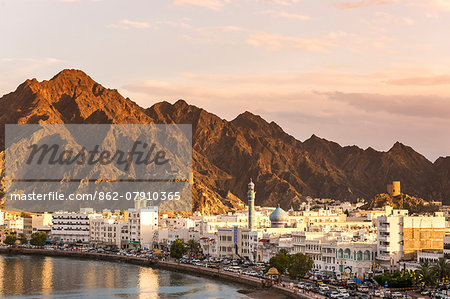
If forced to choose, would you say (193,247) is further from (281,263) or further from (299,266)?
(299,266)

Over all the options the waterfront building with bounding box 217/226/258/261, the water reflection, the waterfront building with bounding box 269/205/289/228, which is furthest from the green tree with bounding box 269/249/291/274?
the waterfront building with bounding box 269/205/289/228

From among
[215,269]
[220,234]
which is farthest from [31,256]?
[215,269]

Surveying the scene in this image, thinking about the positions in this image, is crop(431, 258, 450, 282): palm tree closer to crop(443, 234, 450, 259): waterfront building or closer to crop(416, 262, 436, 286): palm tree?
crop(416, 262, 436, 286): palm tree

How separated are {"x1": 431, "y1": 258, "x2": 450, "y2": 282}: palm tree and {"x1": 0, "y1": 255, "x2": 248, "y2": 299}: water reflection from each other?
94.2ft

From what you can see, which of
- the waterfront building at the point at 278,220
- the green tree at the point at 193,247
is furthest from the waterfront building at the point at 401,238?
the green tree at the point at 193,247

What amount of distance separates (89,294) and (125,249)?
80488mm

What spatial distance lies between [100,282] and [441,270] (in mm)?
62172

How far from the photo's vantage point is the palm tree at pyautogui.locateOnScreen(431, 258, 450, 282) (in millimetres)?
97312

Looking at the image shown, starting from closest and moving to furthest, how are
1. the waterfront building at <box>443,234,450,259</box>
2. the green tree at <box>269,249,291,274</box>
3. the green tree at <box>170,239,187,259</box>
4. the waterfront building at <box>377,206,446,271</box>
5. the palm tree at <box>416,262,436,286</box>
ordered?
the palm tree at <box>416,262,436,286</box>
the waterfront building at <box>443,234,450,259</box>
the waterfront building at <box>377,206,446,271</box>
the green tree at <box>269,249,291,274</box>
the green tree at <box>170,239,187,259</box>

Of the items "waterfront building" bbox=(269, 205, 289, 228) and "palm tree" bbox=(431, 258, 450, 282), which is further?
"waterfront building" bbox=(269, 205, 289, 228)

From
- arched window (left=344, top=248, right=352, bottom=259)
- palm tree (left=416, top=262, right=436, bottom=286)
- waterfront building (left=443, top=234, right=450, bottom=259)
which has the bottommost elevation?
palm tree (left=416, top=262, right=436, bottom=286)

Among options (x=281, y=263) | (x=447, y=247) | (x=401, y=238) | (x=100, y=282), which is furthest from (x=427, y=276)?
(x=100, y=282)

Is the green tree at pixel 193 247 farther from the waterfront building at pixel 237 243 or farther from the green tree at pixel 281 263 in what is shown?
the green tree at pixel 281 263

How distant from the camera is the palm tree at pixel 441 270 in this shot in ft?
319
